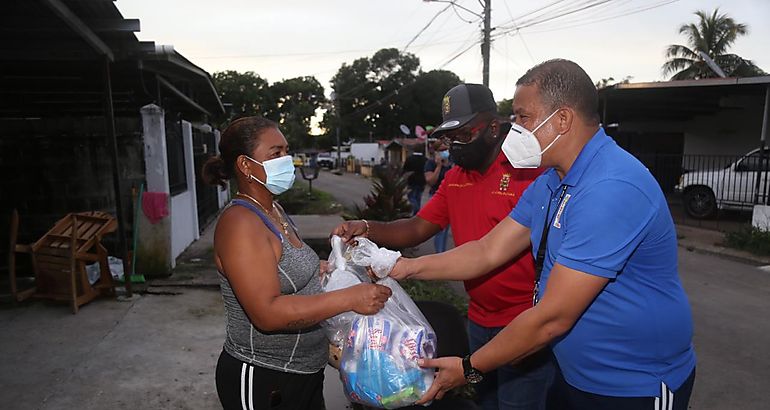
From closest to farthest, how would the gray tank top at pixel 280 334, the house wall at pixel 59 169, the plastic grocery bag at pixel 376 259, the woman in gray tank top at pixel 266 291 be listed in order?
the woman in gray tank top at pixel 266 291 < the gray tank top at pixel 280 334 < the plastic grocery bag at pixel 376 259 < the house wall at pixel 59 169

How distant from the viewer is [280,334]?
192cm

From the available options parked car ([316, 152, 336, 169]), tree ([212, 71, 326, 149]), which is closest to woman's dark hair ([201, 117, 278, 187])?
tree ([212, 71, 326, 149])

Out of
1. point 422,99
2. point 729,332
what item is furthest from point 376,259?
point 422,99

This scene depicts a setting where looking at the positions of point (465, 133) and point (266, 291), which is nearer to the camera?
point (266, 291)

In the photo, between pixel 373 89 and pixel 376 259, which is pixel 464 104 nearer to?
pixel 376 259

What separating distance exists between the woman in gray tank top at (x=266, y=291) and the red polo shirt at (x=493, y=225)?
0.72 m

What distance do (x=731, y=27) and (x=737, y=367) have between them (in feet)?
90.6

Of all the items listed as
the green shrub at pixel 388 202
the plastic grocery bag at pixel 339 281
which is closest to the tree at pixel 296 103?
the green shrub at pixel 388 202

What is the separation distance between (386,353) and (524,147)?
905 millimetres

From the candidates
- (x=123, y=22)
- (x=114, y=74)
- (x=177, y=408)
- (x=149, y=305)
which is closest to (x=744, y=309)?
(x=177, y=408)

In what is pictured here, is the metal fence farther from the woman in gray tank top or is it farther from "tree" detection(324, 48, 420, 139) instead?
"tree" detection(324, 48, 420, 139)

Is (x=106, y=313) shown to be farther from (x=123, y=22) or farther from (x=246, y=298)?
(x=246, y=298)

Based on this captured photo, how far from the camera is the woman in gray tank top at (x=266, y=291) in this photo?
1756 millimetres

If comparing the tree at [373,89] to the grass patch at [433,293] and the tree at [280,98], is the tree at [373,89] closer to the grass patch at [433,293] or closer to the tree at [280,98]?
the tree at [280,98]
